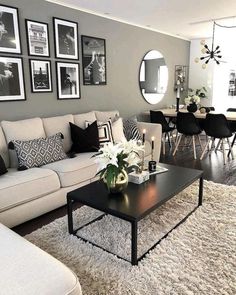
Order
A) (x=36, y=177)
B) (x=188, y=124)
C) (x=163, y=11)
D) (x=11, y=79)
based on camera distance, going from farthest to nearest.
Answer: (x=188, y=124)
(x=163, y=11)
(x=11, y=79)
(x=36, y=177)

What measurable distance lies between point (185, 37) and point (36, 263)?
6.42 m

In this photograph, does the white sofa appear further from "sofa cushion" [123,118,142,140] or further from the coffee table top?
"sofa cushion" [123,118,142,140]

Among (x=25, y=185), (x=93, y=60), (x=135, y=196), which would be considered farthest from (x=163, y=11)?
(x=25, y=185)

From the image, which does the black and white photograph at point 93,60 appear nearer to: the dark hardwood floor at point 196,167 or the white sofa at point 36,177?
the white sofa at point 36,177

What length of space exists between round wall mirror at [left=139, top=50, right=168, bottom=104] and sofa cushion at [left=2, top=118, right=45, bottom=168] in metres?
2.76

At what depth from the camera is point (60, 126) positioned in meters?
3.39

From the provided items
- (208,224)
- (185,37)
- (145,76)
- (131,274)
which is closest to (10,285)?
(131,274)

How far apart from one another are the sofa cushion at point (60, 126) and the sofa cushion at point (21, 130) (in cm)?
12

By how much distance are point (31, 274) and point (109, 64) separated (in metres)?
3.83

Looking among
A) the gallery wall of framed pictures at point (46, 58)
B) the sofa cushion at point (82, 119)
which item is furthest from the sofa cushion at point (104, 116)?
the gallery wall of framed pictures at point (46, 58)

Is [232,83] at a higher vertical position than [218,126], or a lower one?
higher

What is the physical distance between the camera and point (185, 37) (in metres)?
6.38

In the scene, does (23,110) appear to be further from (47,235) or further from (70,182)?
(47,235)

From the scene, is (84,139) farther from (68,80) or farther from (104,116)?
(68,80)
